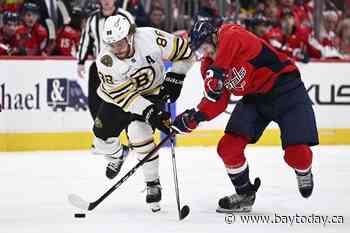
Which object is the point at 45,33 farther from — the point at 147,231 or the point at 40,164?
the point at 147,231

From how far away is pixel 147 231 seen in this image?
4227 mm

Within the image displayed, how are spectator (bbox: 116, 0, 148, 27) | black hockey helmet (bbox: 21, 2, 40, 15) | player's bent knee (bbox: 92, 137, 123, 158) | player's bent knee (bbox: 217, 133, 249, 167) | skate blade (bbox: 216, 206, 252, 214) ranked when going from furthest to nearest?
1. spectator (bbox: 116, 0, 148, 27)
2. black hockey helmet (bbox: 21, 2, 40, 15)
3. player's bent knee (bbox: 92, 137, 123, 158)
4. skate blade (bbox: 216, 206, 252, 214)
5. player's bent knee (bbox: 217, 133, 249, 167)

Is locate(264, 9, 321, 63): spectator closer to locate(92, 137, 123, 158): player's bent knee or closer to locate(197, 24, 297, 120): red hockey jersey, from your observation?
locate(92, 137, 123, 158): player's bent knee

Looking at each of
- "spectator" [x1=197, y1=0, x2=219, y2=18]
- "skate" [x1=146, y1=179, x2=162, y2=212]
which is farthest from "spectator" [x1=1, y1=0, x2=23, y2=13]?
"skate" [x1=146, y1=179, x2=162, y2=212]

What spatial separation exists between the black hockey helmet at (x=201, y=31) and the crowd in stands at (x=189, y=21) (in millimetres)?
3551

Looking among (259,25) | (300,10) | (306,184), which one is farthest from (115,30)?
(300,10)

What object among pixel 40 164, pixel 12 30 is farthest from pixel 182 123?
pixel 12 30

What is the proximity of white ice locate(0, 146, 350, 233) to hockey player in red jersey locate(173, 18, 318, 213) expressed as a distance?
0.29m

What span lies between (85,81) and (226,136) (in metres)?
3.21

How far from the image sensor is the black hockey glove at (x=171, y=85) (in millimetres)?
4871

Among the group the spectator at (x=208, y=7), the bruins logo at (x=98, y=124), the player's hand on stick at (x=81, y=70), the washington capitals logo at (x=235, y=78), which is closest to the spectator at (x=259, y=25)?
the spectator at (x=208, y=7)

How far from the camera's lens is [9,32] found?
7969 millimetres

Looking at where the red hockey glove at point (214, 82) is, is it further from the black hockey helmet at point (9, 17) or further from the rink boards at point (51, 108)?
the black hockey helmet at point (9, 17)

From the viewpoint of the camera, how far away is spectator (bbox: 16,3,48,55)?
316 inches
